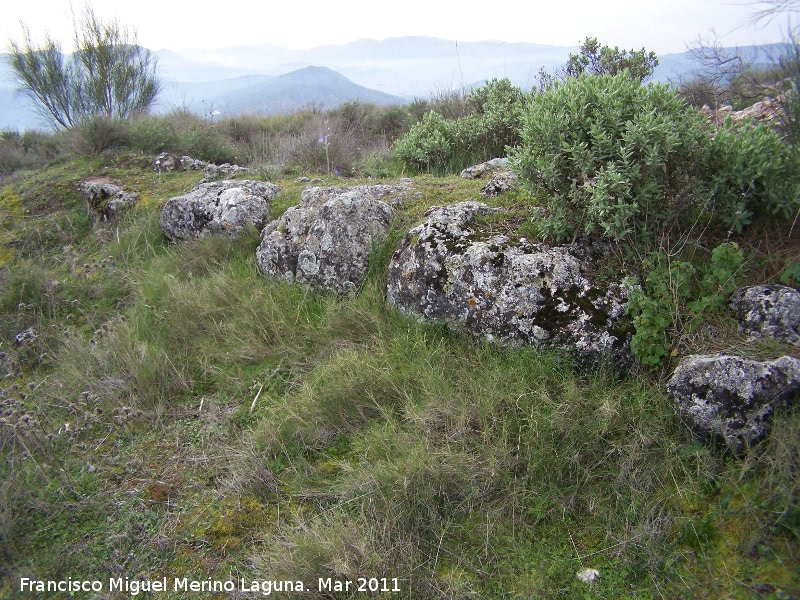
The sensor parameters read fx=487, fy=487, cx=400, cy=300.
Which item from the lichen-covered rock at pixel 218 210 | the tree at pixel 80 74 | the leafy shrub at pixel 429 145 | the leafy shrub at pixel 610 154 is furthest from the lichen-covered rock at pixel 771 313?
the tree at pixel 80 74

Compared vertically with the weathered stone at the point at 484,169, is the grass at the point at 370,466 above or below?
below

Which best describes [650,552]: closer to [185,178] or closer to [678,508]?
[678,508]

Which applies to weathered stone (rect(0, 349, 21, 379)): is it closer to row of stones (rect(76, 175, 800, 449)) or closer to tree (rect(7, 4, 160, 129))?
row of stones (rect(76, 175, 800, 449))

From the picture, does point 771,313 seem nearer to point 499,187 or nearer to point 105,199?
point 499,187

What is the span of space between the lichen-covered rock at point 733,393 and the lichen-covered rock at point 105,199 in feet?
20.9

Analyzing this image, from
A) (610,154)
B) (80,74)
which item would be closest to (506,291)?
(610,154)

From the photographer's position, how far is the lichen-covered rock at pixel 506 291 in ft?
9.16

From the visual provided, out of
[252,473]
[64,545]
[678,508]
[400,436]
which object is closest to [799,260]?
[678,508]

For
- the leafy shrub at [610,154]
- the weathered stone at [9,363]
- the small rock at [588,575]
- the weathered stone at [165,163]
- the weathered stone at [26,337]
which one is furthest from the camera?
the weathered stone at [165,163]

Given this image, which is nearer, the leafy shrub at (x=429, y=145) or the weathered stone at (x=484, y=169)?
the weathered stone at (x=484, y=169)

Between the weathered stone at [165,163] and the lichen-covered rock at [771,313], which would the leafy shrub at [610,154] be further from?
the weathered stone at [165,163]

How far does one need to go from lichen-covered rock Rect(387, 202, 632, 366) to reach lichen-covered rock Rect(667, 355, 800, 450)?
1.40 feet

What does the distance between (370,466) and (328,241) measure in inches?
82.4

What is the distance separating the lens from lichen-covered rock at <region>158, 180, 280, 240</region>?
4.90 metres
